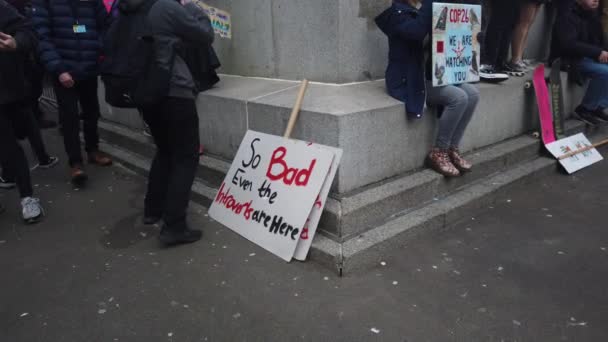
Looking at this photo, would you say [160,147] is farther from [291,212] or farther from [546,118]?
[546,118]

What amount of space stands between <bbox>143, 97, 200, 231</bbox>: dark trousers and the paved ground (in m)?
0.33

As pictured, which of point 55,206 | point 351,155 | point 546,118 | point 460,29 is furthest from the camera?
point 546,118

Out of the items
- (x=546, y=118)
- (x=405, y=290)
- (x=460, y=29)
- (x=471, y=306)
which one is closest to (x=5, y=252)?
(x=405, y=290)

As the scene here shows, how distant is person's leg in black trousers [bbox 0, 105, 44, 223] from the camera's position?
387 centimetres

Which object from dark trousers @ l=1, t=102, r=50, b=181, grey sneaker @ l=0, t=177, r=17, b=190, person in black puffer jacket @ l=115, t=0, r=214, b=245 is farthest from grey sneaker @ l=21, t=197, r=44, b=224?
person in black puffer jacket @ l=115, t=0, r=214, b=245

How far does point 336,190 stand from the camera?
135 inches

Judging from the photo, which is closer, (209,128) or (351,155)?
(351,155)

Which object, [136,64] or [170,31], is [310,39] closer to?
[170,31]

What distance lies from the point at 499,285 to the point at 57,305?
2.67 metres

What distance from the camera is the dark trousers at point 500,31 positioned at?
5.42 metres

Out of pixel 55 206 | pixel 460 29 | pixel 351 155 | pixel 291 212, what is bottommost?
pixel 55 206

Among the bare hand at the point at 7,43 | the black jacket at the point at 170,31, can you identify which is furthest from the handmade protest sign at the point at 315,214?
the bare hand at the point at 7,43

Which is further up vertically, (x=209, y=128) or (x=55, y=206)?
(x=209, y=128)

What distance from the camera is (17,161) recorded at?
393cm
